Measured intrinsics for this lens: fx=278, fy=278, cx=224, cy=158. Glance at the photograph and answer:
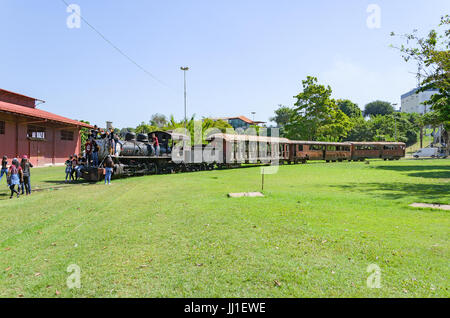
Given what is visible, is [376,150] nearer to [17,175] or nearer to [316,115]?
[316,115]

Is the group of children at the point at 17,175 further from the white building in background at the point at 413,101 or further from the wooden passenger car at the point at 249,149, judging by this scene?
the white building in background at the point at 413,101

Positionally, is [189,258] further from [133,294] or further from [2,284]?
[2,284]

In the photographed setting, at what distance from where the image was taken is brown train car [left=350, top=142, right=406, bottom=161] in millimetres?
43681

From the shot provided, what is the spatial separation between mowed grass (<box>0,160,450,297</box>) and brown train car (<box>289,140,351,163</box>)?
87.2ft

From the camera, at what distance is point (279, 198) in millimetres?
9445

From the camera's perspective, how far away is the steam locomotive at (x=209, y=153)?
17.8 metres

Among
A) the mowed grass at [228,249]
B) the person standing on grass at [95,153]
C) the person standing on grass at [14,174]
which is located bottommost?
the mowed grass at [228,249]

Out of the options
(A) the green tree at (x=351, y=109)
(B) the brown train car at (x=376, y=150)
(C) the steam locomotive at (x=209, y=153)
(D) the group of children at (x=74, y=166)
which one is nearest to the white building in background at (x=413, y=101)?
(A) the green tree at (x=351, y=109)

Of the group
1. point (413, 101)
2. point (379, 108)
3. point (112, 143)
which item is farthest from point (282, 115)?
point (112, 143)

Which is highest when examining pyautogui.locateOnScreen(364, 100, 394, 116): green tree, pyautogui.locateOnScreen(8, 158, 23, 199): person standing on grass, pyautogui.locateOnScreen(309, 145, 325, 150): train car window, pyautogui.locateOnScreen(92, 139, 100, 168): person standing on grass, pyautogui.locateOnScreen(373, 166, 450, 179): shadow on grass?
pyautogui.locateOnScreen(364, 100, 394, 116): green tree

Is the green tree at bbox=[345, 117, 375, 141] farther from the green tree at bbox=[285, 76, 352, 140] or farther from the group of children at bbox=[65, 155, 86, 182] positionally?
the group of children at bbox=[65, 155, 86, 182]

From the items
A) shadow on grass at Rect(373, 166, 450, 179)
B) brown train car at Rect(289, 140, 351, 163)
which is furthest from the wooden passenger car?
shadow on grass at Rect(373, 166, 450, 179)
